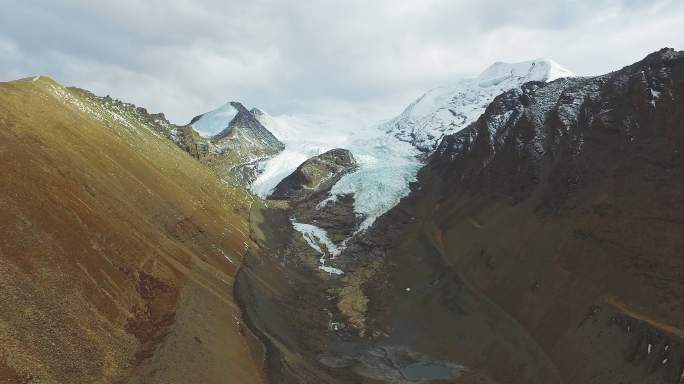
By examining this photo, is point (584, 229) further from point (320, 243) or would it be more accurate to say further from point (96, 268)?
point (320, 243)

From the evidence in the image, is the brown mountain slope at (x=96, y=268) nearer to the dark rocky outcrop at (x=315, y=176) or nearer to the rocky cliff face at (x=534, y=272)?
the rocky cliff face at (x=534, y=272)

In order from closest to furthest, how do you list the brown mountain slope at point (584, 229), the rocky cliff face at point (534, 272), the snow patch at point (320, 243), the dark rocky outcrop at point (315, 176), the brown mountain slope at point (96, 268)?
1. the brown mountain slope at point (96, 268)
2. the brown mountain slope at point (584, 229)
3. the rocky cliff face at point (534, 272)
4. the snow patch at point (320, 243)
5. the dark rocky outcrop at point (315, 176)

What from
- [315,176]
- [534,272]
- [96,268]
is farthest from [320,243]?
[96,268]

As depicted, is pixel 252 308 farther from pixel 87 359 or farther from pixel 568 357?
pixel 568 357

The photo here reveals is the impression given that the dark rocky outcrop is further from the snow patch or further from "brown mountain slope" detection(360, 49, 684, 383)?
"brown mountain slope" detection(360, 49, 684, 383)

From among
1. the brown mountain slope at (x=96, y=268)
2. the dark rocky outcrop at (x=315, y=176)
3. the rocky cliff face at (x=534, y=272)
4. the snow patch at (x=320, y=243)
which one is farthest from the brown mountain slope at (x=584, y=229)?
the dark rocky outcrop at (x=315, y=176)

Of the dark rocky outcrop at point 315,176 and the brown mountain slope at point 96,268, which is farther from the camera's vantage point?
the dark rocky outcrop at point 315,176

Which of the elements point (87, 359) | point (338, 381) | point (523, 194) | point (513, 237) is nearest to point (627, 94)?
point (523, 194)

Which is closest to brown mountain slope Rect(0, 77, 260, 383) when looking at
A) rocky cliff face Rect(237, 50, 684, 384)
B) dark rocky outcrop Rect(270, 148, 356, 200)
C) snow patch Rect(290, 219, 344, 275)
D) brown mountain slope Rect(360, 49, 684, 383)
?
rocky cliff face Rect(237, 50, 684, 384)
